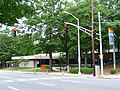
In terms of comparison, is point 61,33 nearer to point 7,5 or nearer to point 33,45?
point 33,45

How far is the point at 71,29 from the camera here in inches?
1884

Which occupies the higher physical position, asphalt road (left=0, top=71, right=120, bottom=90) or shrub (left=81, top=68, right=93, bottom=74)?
shrub (left=81, top=68, right=93, bottom=74)

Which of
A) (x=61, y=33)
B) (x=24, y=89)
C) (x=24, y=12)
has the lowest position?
(x=24, y=89)

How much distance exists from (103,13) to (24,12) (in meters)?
40.8

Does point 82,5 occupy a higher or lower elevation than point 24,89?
higher

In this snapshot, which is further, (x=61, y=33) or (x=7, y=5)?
(x=61, y=33)

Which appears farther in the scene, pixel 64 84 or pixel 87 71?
pixel 87 71

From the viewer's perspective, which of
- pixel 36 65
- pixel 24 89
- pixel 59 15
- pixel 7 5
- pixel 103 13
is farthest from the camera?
pixel 36 65

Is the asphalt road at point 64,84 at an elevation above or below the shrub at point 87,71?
below

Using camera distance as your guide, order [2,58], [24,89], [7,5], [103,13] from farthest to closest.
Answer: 1. [2,58]
2. [103,13]
3. [24,89]
4. [7,5]

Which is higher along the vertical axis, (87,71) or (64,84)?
(87,71)

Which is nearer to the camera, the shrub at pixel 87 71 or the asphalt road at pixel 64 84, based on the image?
the asphalt road at pixel 64 84

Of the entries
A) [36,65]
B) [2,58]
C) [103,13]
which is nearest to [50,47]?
[103,13]

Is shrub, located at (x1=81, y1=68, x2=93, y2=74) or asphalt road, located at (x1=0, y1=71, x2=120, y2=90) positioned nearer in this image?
asphalt road, located at (x1=0, y1=71, x2=120, y2=90)
